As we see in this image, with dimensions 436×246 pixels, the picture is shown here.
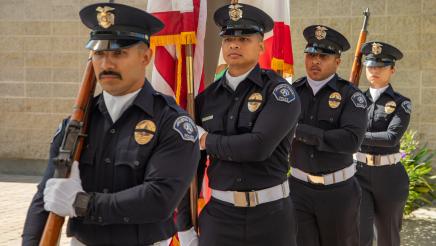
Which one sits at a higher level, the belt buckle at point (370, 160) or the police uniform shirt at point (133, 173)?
the police uniform shirt at point (133, 173)

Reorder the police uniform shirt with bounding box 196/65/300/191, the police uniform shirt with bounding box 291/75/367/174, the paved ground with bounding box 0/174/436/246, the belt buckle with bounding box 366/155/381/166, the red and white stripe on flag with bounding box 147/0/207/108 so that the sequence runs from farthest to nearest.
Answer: the paved ground with bounding box 0/174/436/246 < the belt buckle with bounding box 366/155/381/166 < the police uniform shirt with bounding box 291/75/367/174 < the red and white stripe on flag with bounding box 147/0/207/108 < the police uniform shirt with bounding box 196/65/300/191

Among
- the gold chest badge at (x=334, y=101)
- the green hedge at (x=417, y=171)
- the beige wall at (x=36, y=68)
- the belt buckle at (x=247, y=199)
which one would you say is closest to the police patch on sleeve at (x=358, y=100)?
the gold chest badge at (x=334, y=101)

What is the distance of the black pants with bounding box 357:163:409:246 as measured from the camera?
6445 millimetres

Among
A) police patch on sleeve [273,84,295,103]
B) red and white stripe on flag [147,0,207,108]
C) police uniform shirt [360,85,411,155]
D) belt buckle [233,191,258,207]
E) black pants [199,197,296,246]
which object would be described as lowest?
black pants [199,197,296,246]

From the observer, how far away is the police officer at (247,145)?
3824mm

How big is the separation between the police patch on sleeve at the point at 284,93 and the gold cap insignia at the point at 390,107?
2.93m

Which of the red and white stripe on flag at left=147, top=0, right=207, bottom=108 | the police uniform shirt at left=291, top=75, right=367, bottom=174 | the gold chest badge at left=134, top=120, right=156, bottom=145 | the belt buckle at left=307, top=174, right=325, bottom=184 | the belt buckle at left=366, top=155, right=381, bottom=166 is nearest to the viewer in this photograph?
the gold chest badge at left=134, top=120, right=156, bottom=145

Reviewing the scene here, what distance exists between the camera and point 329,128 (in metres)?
5.32

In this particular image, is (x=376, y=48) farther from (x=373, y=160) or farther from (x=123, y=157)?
(x=123, y=157)

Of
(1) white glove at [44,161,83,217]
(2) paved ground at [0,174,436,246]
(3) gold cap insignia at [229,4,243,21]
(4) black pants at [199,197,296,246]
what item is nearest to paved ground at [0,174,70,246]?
(2) paved ground at [0,174,436,246]

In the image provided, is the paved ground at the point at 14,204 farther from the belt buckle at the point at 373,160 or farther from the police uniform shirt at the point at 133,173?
the police uniform shirt at the point at 133,173

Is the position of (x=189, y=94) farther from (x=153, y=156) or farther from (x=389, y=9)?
(x=389, y=9)

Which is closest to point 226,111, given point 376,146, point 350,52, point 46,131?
point 376,146

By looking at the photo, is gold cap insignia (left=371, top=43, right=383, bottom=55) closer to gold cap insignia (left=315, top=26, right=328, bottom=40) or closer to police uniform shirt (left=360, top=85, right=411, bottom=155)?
police uniform shirt (left=360, top=85, right=411, bottom=155)
